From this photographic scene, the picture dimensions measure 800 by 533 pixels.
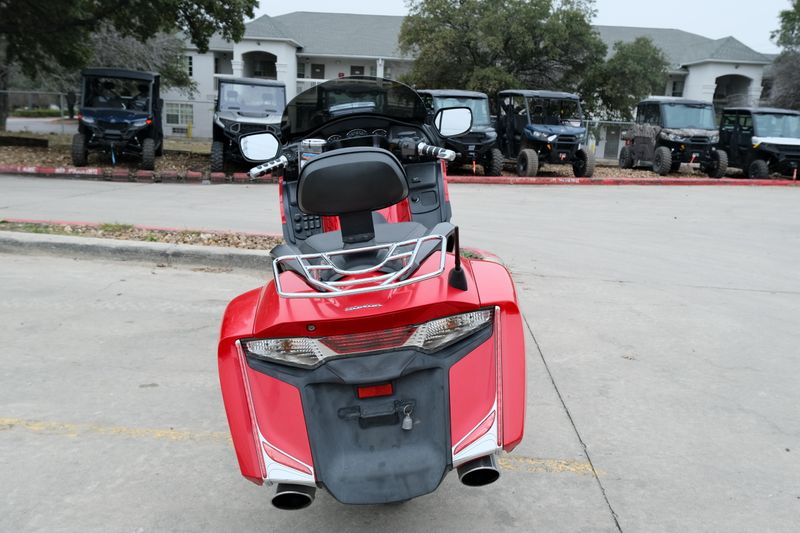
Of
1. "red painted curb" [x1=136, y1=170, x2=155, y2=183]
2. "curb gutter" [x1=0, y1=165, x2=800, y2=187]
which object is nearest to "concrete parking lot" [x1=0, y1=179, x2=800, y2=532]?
"curb gutter" [x1=0, y1=165, x2=800, y2=187]

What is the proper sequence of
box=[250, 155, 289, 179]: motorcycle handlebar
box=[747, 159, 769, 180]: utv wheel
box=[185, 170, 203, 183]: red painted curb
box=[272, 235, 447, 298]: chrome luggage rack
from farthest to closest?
1. box=[747, 159, 769, 180]: utv wheel
2. box=[185, 170, 203, 183]: red painted curb
3. box=[250, 155, 289, 179]: motorcycle handlebar
4. box=[272, 235, 447, 298]: chrome luggage rack

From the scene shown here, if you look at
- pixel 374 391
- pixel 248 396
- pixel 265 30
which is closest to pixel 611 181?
pixel 374 391

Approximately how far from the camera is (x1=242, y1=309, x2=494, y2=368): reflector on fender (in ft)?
8.16

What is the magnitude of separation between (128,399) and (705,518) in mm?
3171

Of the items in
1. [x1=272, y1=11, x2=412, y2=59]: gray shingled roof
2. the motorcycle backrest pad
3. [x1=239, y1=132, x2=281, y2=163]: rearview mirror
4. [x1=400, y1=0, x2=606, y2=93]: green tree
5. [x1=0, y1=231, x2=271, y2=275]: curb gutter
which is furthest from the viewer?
[x1=272, y1=11, x2=412, y2=59]: gray shingled roof

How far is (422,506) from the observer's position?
3080 millimetres

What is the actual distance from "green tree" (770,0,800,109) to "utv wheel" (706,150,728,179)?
20624mm

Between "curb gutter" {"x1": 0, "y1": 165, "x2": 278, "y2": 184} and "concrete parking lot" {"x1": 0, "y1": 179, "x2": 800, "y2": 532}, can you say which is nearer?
"concrete parking lot" {"x1": 0, "y1": 179, "x2": 800, "y2": 532}

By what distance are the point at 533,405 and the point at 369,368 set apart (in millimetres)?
1925

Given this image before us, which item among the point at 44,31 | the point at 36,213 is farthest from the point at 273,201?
the point at 44,31

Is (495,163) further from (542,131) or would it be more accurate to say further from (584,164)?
(584,164)

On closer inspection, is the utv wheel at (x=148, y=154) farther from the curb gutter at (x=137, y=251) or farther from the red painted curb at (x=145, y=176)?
the curb gutter at (x=137, y=251)

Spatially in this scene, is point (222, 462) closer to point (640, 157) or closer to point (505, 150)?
point (505, 150)

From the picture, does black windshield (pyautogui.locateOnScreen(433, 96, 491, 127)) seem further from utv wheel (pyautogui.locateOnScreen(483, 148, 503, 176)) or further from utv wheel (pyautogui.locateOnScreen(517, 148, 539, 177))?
utv wheel (pyautogui.locateOnScreen(517, 148, 539, 177))
